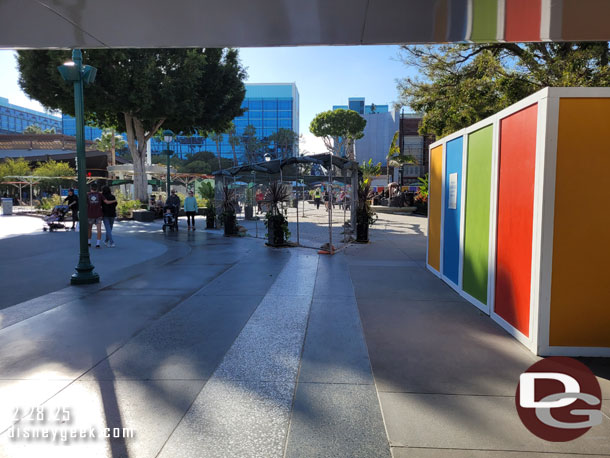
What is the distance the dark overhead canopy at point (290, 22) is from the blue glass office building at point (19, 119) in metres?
149

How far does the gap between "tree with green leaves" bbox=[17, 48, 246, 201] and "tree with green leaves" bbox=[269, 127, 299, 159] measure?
61.8 meters

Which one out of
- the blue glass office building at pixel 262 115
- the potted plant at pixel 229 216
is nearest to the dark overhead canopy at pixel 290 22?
the potted plant at pixel 229 216

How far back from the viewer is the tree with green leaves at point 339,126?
60875mm

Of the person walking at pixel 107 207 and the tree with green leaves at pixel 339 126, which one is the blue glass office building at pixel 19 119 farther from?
the person walking at pixel 107 207

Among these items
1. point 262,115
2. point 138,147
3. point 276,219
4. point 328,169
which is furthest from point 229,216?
point 262,115

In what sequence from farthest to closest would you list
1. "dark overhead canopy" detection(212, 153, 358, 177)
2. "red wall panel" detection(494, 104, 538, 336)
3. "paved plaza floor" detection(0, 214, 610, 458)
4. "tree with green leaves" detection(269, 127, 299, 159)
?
"tree with green leaves" detection(269, 127, 299, 159) → "dark overhead canopy" detection(212, 153, 358, 177) → "red wall panel" detection(494, 104, 538, 336) → "paved plaza floor" detection(0, 214, 610, 458)

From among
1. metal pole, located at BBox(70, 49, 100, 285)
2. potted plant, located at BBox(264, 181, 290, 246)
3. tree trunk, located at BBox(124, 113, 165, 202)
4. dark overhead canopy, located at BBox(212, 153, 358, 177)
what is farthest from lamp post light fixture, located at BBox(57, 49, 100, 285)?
tree trunk, located at BBox(124, 113, 165, 202)

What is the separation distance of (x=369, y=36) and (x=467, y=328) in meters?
3.71

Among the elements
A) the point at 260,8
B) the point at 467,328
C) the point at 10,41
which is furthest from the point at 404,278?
the point at 10,41

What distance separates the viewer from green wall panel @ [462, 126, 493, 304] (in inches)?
219

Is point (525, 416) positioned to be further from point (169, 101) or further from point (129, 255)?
point (169, 101)

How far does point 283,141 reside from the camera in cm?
8788

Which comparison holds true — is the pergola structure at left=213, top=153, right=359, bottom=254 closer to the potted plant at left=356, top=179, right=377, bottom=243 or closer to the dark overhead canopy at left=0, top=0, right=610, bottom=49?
the potted plant at left=356, top=179, right=377, bottom=243

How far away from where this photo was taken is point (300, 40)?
196 inches
